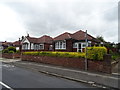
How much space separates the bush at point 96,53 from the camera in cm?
1261

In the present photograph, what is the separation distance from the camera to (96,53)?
12.9 m

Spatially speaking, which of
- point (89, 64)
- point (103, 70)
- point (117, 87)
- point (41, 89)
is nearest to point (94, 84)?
point (117, 87)

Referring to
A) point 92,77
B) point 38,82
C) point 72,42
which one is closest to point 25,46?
point 72,42

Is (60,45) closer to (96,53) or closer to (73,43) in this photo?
(73,43)

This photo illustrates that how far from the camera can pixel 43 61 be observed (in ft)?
65.3

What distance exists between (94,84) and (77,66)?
6.11 metres

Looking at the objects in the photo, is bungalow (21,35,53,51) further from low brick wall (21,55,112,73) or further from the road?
the road

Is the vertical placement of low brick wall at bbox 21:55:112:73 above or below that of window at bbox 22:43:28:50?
below

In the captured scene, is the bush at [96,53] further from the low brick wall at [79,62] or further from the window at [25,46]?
the window at [25,46]

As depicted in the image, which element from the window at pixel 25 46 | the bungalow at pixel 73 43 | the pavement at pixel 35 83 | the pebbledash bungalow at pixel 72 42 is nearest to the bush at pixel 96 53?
the pavement at pixel 35 83

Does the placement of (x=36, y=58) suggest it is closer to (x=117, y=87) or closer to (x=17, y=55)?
(x=17, y=55)

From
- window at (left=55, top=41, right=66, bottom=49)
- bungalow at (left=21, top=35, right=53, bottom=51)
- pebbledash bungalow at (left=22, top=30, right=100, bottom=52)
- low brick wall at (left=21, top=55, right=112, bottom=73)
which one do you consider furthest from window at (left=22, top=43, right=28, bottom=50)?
low brick wall at (left=21, top=55, right=112, bottom=73)

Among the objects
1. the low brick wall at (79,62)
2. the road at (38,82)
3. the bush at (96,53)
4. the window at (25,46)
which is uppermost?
the window at (25,46)

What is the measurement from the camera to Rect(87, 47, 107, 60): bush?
12.6 metres
